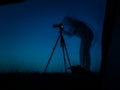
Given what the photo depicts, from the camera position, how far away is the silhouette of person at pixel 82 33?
412 cm

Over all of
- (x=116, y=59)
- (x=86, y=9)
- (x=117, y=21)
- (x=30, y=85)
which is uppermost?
(x=86, y=9)

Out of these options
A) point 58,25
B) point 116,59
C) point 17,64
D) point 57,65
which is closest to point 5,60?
point 17,64

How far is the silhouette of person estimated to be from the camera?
13.5 feet

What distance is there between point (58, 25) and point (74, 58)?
2.64 feet

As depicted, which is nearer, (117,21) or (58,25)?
(117,21)

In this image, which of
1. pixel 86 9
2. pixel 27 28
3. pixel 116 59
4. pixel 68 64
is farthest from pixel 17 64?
pixel 116 59

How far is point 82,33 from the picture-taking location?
4203mm

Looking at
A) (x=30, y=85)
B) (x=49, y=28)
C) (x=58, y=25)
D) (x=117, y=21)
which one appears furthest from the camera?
(x=49, y=28)

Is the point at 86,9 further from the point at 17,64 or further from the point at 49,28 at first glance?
the point at 17,64

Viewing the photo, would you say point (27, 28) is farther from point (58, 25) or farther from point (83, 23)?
point (83, 23)

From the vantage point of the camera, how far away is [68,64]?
13.8 ft

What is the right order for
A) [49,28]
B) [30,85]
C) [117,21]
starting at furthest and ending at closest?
[49,28], [30,85], [117,21]

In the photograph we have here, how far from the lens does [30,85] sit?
2693 millimetres

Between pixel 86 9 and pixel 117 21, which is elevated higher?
pixel 86 9
